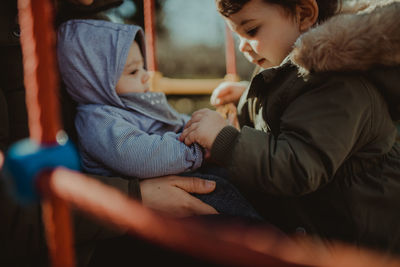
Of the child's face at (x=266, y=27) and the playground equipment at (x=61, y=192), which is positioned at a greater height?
the child's face at (x=266, y=27)

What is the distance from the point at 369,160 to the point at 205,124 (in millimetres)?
419

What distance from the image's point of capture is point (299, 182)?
2.18ft

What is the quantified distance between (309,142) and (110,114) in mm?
538

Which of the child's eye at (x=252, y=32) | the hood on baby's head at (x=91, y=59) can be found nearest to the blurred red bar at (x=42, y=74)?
the hood on baby's head at (x=91, y=59)

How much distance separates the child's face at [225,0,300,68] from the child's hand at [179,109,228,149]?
0.26 m

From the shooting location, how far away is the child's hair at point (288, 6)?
2.79 ft

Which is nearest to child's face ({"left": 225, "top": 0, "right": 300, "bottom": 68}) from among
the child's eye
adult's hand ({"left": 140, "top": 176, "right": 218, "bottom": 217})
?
the child's eye

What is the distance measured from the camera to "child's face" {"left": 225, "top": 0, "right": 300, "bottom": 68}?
848 mm

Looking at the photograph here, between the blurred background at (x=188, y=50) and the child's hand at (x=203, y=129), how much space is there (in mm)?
5588

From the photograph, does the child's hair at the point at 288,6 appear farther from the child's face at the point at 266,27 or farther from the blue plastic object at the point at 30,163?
the blue plastic object at the point at 30,163

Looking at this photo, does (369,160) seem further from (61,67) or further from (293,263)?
(61,67)

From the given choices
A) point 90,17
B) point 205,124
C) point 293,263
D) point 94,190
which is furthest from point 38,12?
point 90,17

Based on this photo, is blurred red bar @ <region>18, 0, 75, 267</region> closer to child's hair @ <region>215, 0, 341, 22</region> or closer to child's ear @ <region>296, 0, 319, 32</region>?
child's hair @ <region>215, 0, 341, 22</region>

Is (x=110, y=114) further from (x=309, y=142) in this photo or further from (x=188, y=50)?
(x=188, y=50)
